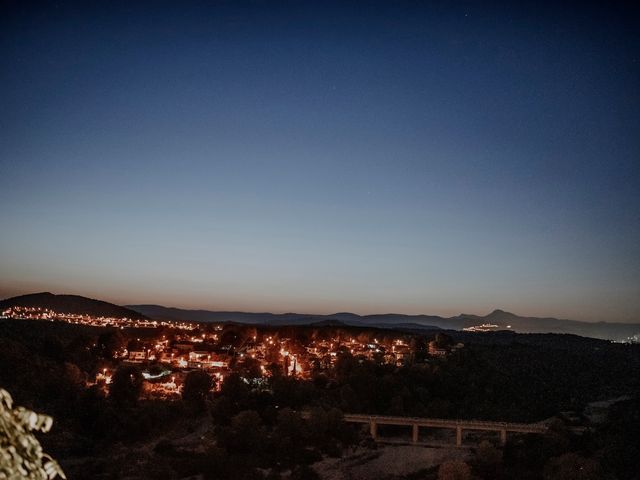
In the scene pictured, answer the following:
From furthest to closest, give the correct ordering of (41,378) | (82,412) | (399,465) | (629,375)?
(629,375)
(41,378)
(82,412)
(399,465)

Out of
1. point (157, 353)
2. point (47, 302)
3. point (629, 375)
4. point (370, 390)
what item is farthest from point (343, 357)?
point (47, 302)

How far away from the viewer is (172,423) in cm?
4069

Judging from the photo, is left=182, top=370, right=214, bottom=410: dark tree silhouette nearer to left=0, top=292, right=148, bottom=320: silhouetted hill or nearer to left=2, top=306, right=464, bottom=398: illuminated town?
left=2, top=306, right=464, bottom=398: illuminated town

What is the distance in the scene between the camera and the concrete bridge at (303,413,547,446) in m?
37.3

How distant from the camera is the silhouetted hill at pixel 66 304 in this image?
167 meters

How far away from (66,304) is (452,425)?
161881mm

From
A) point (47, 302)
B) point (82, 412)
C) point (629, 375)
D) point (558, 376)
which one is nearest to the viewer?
point (82, 412)

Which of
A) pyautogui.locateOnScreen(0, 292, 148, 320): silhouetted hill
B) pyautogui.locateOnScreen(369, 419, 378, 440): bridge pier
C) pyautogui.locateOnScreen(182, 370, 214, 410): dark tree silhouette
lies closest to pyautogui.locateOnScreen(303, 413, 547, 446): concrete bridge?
pyautogui.locateOnScreen(369, 419, 378, 440): bridge pier

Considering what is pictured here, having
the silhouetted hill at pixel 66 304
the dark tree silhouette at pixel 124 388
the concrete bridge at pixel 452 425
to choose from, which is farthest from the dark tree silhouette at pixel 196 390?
the silhouetted hill at pixel 66 304

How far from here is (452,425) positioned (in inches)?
1511

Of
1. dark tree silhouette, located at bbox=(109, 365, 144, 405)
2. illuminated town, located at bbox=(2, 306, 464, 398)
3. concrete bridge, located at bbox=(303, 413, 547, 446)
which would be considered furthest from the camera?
illuminated town, located at bbox=(2, 306, 464, 398)

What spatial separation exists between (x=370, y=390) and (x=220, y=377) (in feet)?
52.5

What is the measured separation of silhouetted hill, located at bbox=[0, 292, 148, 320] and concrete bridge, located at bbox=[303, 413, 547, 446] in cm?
14701

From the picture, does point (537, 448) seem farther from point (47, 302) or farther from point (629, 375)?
point (47, 302)
